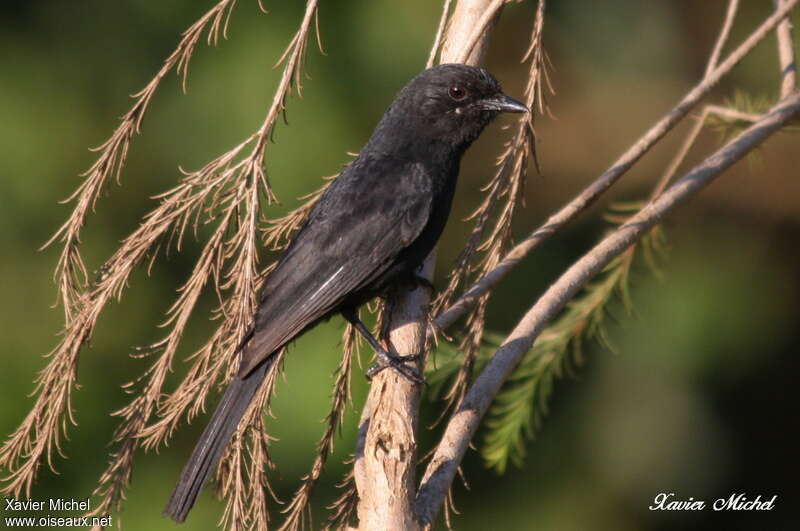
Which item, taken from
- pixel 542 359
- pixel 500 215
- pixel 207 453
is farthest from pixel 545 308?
pixel 207 453

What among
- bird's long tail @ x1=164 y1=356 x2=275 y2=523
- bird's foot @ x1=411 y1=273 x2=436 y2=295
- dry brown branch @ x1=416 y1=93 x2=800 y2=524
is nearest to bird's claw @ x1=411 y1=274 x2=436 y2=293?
bird's foot @ x1=411 y1=273 x2=436 y2=295

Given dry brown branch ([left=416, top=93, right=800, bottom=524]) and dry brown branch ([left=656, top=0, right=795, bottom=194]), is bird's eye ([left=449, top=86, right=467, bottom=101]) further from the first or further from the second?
dry brown branch ([left=416, top=93, right=800, bottom=524])

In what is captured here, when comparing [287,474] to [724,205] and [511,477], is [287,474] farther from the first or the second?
[724,205]

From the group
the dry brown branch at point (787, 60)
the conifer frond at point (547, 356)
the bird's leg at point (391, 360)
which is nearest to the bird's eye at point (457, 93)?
the conifer frond at point (547, 356)

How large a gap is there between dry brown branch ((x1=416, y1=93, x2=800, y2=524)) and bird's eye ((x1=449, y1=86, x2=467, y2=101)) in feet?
2.89

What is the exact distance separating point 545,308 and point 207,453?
1051 millimetres

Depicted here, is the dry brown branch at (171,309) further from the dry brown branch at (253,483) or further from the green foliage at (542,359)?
the green foliage at (542,359)

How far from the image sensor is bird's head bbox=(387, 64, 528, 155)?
3510 mm

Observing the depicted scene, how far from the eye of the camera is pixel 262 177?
2.57m

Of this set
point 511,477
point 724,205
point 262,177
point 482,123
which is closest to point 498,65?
point 724,205

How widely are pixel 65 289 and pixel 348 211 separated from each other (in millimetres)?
1144

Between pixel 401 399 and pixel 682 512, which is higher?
pixel 682 512

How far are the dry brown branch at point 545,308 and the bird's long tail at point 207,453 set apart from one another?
650 mm

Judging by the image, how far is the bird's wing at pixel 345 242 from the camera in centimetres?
328
